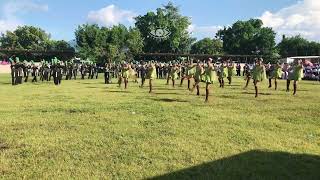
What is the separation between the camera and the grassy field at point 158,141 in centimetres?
1095

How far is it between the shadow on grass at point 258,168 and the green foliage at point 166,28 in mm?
103550

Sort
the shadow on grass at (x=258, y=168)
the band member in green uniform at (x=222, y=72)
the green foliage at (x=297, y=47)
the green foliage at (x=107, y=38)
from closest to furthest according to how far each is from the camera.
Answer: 1. the shadow on grass at (x=258, y=168)
2. the band member in green uniform at (x=222, y=72)
3. the green foliage at (x=107, y=38)
4. the green foliage at (x=297, y=47)

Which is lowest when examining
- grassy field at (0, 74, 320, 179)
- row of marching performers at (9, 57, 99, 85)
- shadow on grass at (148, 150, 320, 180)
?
shadow on grass at (148, 150, 320, 180)

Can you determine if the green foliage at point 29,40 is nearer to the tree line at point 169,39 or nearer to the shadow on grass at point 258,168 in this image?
the tree line at point 169,39

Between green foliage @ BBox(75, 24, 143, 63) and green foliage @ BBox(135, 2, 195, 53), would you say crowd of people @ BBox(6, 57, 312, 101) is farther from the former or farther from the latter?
green foliage @ BBox(135, 2, 195, 53)

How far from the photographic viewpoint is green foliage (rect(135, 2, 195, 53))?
116375 millimetres

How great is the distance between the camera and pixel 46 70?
4512 cm

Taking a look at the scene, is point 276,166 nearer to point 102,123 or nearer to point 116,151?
point 116,151

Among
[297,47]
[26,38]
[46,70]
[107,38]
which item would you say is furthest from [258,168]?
[297,47]

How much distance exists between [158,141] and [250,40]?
4732 inches

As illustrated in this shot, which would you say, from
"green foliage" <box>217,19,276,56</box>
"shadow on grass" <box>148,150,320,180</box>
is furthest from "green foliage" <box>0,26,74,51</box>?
"shadow on grass" <box>148,150,320,180</box>

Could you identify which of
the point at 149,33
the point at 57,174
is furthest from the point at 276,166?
the point at 149,33

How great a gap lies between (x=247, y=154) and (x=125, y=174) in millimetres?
3364

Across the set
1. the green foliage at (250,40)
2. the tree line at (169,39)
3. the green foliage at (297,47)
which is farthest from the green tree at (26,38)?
the green foliage at (297,47)
